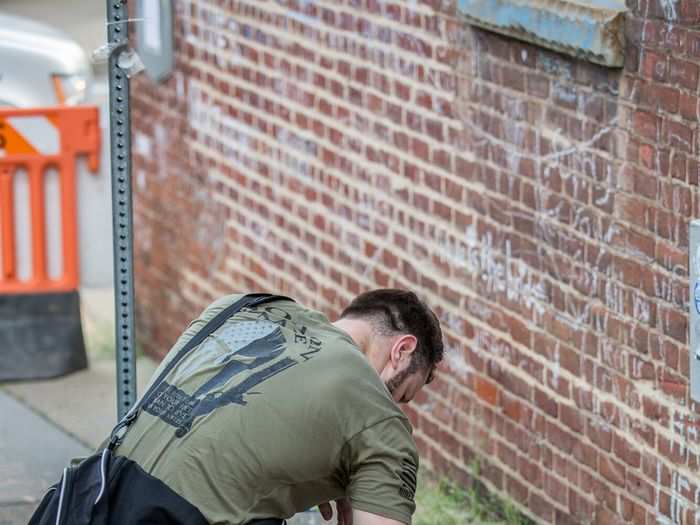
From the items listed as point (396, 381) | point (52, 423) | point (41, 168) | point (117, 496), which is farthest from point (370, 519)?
point (41, 168)

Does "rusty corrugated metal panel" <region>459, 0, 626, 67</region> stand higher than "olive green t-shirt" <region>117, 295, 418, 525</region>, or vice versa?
"rusty corrugated metal panel" <region>459, 0, 626, 67</region>

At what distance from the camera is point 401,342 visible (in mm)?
3768

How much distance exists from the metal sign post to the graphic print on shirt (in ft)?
2.01

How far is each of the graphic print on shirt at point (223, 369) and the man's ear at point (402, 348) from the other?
30 cm

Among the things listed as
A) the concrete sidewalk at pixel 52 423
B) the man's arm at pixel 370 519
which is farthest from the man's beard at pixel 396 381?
the concrete sidewalk at pixel 52 423

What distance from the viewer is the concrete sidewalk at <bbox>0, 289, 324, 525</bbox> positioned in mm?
5766

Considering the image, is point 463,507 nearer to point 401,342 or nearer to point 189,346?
point 401,342

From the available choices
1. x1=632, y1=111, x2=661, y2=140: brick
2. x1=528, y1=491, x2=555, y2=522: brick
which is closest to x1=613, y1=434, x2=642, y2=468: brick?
x1=528, y1=491, x2=555, y2=522: brick

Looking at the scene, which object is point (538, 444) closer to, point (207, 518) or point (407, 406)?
point (407, 406)

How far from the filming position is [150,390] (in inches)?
144

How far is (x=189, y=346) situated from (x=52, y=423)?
313cm

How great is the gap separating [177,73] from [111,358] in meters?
1.47

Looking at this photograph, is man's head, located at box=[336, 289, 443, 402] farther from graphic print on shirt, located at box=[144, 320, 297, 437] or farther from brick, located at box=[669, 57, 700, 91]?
brick, located at box=[669, 57, 700, 91]

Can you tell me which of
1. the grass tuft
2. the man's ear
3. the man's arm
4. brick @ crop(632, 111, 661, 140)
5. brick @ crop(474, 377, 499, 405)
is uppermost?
brick @ crop(632, 111, 661, 140)
